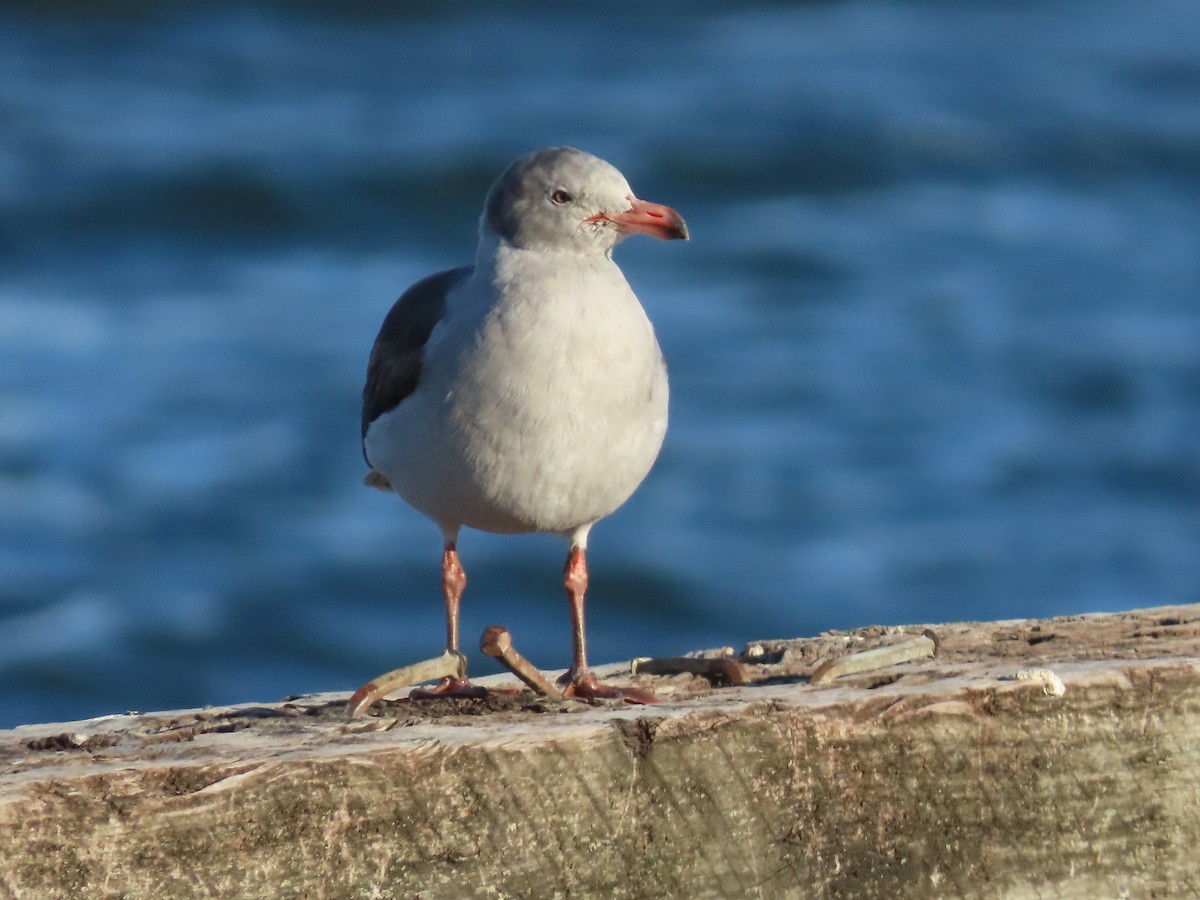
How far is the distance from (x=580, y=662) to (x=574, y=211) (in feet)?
5.13

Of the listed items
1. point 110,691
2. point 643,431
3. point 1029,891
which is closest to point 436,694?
point 643,431

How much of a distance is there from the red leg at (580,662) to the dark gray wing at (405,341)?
888 mm

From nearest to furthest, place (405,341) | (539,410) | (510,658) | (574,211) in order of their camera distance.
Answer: (510,658), (539,410), (574,211), (405,341)

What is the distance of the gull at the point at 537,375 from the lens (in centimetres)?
639

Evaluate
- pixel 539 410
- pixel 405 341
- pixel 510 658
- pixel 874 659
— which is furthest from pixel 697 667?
pixel 405 341

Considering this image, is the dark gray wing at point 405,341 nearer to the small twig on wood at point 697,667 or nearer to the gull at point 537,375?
the gull at point 537,375

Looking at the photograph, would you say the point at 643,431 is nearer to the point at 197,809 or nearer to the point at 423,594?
the point at 197,809

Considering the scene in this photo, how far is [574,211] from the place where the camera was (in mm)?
6883

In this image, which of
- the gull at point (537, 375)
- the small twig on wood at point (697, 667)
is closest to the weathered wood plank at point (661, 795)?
the small twig on wood at point (697, 667)

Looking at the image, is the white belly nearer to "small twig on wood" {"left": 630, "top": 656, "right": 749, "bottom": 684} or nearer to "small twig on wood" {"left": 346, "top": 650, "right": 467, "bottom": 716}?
"small twig on wood" {"left": 630, "top": 656, "right": 749, "bottom": 684}

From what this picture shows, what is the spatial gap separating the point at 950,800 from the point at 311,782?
1540mm

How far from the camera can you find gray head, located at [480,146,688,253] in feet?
22.6

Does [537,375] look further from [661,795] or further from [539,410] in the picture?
[661,795]

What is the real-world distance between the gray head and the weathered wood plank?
2206 millimetres
